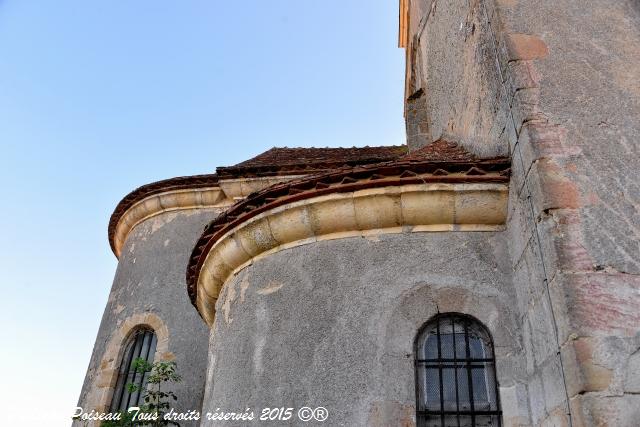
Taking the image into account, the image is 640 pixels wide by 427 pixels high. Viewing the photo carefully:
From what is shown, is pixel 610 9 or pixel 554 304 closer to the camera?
pixel 554 304

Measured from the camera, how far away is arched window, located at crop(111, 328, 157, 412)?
7.98 meters

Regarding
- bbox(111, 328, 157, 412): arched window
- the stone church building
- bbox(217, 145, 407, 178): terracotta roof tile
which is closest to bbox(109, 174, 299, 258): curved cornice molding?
bbox(217, 145, 407, 178): terracotta roof tile

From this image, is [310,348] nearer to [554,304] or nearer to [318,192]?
[318,192]

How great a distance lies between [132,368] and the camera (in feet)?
27.2

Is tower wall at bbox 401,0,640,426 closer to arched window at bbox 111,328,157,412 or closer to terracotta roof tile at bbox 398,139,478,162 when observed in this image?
terracotta roof tile at bbox 398,139,478,162

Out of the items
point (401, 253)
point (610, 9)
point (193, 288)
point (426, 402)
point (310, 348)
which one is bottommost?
point (426, 402)

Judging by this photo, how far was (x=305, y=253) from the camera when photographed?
4.72m

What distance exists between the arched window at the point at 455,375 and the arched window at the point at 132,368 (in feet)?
17.1

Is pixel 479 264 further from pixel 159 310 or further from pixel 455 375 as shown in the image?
pixel 159 310

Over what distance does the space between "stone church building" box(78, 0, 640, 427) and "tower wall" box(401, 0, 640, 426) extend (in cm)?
1

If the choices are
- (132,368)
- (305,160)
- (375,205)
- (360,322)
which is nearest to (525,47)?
(375,205)

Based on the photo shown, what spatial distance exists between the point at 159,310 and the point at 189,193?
2.13 metres

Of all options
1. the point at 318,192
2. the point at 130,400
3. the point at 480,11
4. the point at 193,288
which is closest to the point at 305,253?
the point at 318,192

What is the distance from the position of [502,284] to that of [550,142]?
1.13 m
